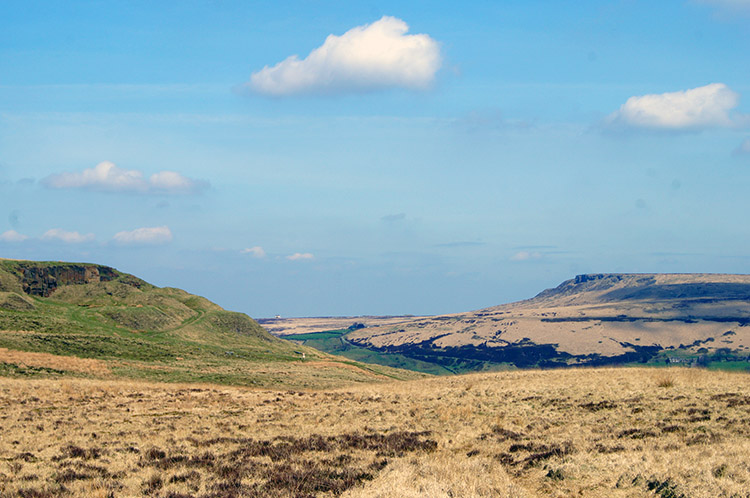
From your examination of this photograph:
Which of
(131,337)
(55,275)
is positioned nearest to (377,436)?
(131,337)

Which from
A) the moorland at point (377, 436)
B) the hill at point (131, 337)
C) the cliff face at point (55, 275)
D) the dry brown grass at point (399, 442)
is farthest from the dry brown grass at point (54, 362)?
the cliff face at point (55, 275)

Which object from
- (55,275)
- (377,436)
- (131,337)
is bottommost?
(131,337)

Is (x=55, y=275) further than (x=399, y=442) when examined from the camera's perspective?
Yes

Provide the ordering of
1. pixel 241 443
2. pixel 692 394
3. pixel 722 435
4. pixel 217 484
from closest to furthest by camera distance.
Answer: pixel 217 484
pixel 722 435
pixel 241 443
pixel 692 394

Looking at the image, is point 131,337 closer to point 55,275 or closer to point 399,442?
point 55,275

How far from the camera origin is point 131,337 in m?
88.2

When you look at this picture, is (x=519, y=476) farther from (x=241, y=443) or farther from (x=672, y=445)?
(x=241, y=443)

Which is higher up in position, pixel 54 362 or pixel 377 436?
pixel 377 436

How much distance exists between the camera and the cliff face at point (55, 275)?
120125 mm

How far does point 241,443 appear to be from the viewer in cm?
2412

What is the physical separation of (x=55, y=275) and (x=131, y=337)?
177 ft

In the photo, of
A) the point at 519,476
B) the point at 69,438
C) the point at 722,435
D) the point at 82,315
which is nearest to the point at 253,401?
the point at 69,438

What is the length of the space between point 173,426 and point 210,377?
32.0 meters

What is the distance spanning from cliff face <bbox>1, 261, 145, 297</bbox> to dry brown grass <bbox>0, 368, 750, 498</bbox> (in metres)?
91.2
